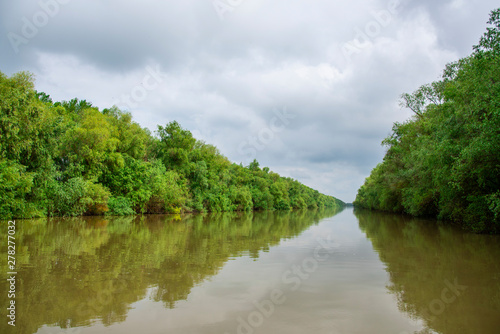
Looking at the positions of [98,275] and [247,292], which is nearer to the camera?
[247,292]

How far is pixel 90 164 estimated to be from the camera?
30.3m

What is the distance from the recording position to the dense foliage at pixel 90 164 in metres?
20.5

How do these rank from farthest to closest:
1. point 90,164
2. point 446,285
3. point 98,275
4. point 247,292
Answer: point 90,164, point 98,275, point 446,285, point 247,292

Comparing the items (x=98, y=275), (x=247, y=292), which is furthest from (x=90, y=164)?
(x=247, y=292)

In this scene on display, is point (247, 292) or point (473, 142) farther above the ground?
point (473, 142)

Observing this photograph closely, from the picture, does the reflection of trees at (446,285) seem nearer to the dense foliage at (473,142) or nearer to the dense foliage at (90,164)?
the dense foliage at (473,142)

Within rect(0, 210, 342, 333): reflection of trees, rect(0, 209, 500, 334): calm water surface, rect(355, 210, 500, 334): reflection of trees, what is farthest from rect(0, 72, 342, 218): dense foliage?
rect(355, 210, 500, 334): reflection of trees

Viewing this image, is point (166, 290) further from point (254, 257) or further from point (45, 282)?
point (254, 257)

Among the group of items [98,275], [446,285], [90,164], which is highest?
[90,164]

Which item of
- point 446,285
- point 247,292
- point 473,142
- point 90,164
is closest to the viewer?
point 247,292

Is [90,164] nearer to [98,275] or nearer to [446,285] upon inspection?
[98,275]

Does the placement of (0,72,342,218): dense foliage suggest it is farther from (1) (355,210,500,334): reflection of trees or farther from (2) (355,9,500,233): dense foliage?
(2) (355,9,500,233): dense foliage

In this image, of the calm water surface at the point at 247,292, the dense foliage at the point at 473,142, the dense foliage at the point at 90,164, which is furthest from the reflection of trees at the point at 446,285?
the dense foliage at the point at 90,164

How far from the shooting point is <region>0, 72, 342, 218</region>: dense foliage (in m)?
20.5
